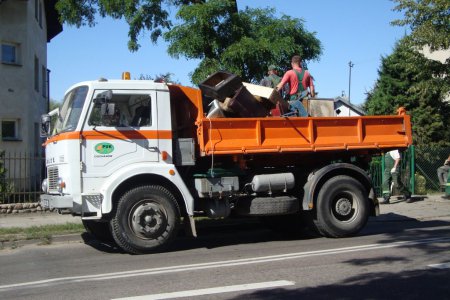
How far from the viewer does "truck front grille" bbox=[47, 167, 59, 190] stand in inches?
356

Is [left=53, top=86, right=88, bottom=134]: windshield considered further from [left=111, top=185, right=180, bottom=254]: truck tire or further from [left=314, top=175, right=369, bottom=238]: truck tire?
[left=314, top=175, right=369, bottom=238]: truck tire

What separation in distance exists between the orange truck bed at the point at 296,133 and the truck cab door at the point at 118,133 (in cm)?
78

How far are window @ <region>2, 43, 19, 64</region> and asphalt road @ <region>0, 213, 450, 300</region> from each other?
35.6 feet

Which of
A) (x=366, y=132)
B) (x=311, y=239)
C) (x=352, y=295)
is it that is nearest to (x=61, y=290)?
(x=352, y=295)

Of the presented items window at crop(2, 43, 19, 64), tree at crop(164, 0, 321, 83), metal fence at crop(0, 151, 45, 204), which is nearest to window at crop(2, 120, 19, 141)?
window at crop(2, 43, 19, 64)

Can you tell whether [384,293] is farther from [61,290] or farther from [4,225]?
[4,225]

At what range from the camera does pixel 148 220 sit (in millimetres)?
8602

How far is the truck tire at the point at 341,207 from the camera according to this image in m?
9.71

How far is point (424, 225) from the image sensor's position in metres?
11.6

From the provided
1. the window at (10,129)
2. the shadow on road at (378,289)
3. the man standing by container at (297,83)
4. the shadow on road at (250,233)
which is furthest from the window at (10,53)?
the shadow on road at (378,289)

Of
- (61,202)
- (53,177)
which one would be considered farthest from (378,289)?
(53,177)

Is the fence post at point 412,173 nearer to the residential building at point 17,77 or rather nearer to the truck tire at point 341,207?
the truck tire at point 341,207

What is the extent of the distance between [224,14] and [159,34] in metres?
3.60

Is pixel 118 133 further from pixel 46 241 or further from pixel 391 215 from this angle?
pixel 391 215
